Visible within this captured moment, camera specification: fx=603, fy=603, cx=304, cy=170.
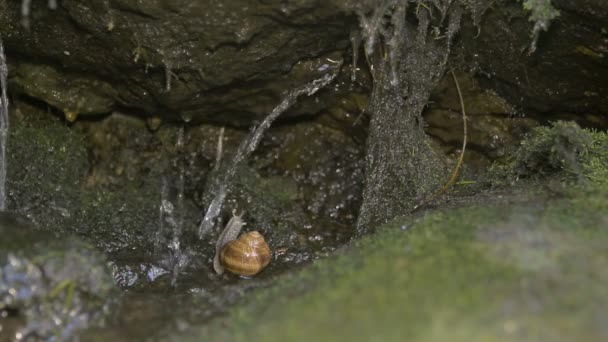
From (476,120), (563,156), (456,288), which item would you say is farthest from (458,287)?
(476,120)

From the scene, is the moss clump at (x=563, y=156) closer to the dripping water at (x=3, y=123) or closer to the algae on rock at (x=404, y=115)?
the algae on rock at (x=404, y=115)

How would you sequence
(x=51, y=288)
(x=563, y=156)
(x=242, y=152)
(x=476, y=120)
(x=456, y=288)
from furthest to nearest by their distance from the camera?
A: (x=242, y=152), (x=476, y=120), (x=563, y=156), (x=51, y=288), (x=456, y=288)

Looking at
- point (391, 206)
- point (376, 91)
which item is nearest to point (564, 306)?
point (391, 206)

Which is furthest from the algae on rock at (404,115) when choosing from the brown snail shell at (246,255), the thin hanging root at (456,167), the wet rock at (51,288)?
the wet rock at (51,288)

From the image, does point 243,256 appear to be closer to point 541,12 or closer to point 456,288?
point 456,288

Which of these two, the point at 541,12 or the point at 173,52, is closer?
the point at 541,12

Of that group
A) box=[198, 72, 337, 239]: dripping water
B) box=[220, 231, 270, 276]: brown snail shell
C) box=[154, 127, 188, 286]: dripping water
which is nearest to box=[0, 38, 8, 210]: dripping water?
box=[154, 127, 188, 286]: dripping water
